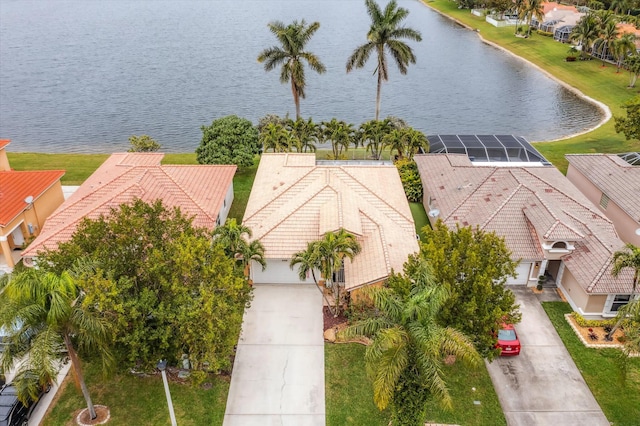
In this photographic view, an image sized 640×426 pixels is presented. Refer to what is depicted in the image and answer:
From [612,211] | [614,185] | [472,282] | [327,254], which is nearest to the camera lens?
[472,282]

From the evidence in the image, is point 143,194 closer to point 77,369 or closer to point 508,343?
point 77,369

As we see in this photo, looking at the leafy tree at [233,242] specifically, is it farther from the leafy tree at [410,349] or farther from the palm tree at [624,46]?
the palm tree at [624,46]

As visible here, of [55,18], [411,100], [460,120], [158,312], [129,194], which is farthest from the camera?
[55,18]

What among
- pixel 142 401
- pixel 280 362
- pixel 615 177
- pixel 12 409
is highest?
pixel 615 177

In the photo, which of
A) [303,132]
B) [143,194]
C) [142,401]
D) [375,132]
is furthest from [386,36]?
[142,401]

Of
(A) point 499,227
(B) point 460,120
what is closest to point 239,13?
(B) point 460,120

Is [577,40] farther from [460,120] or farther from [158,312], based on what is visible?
[158,312]
